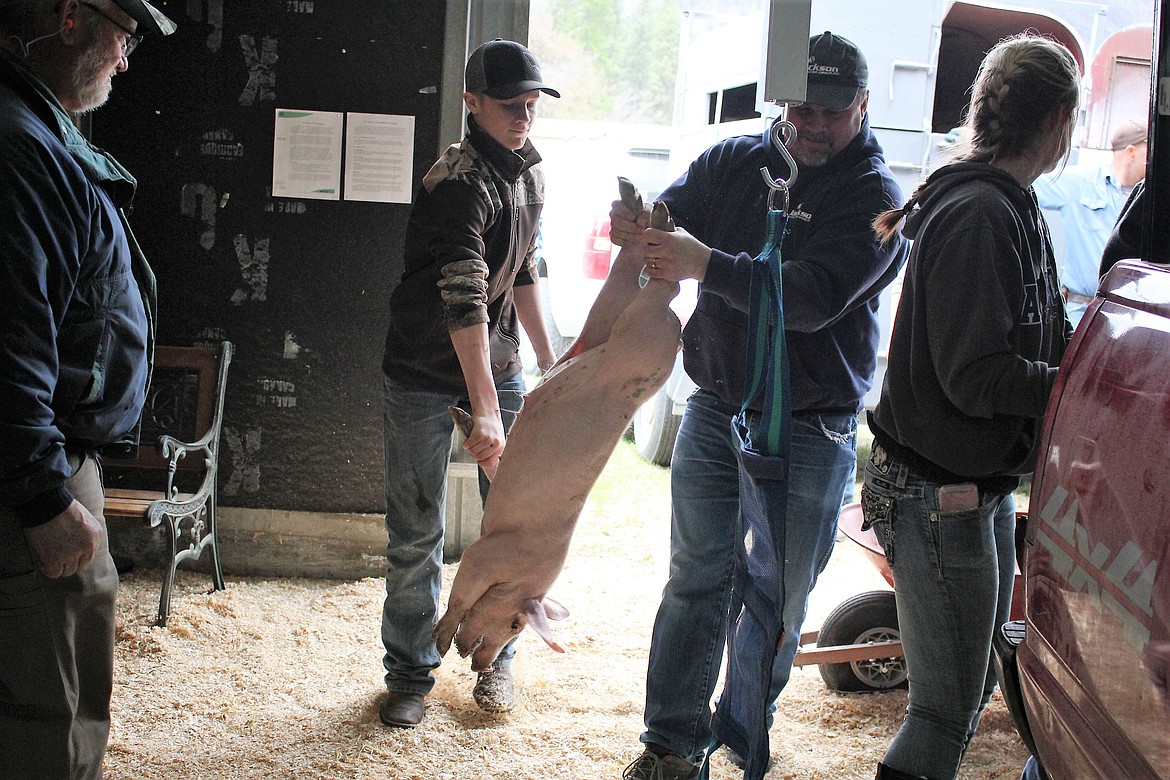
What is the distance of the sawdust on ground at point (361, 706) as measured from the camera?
301cm

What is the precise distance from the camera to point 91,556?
2029 millimetres

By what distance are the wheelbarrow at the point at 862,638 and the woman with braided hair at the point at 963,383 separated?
1.09 m

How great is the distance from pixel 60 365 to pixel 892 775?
1.94 meters

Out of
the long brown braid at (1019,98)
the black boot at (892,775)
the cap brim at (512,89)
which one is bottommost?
the black boot at (892,775)

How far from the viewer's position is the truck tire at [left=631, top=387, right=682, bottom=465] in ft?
22.7

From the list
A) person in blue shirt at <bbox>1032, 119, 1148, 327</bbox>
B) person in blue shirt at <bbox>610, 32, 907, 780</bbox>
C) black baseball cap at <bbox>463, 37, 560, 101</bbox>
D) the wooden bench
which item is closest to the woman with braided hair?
person in blue shirt at <bbox>610, 32, 907, 780</bbox>

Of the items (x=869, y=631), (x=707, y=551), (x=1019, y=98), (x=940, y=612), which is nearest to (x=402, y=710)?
(x=707, y=551)

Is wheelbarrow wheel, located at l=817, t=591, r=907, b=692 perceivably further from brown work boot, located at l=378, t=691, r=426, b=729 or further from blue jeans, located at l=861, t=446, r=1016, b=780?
brown work boot, located at l=378, t=691, r=426, b=729

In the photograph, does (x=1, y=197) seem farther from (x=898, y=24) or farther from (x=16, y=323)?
(x=898, y=24)

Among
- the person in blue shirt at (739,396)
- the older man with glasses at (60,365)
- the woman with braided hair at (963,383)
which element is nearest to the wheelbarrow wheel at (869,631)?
the person in blue shirt at (739,396)

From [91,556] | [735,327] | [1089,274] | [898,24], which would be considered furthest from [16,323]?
[1089,274]

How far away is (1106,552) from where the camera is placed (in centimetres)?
140

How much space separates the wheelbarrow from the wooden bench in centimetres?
257

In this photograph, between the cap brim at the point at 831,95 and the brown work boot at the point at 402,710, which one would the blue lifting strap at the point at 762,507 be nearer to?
the cap brim at the point at 831,95
